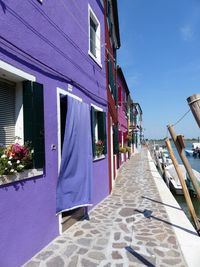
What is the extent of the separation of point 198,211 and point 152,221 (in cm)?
846

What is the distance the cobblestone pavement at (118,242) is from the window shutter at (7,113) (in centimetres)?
203

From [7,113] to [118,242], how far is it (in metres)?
3.13

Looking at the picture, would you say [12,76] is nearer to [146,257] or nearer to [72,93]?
[72,93]

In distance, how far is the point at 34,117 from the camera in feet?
14.6

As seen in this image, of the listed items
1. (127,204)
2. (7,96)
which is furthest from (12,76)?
(127,204)

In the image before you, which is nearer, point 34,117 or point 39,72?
point 34,117

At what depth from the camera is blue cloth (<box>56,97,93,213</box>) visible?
5523 millimetres

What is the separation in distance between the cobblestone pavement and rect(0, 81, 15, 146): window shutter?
2.03 m

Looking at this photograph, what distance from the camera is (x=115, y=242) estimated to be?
5.03 m

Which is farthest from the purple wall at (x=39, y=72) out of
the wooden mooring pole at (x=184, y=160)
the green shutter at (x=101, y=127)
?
the wooden mooring pole at (x=184, y=160)

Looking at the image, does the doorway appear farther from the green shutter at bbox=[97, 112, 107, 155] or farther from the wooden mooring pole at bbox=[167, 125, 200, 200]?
the green shutter at bbox=[97, 112, 107, 155]

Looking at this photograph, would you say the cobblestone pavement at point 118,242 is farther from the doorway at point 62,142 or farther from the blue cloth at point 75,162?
the blue cloth at point 75,162

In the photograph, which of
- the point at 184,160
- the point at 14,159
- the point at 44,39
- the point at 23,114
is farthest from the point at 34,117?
the point at 184,160

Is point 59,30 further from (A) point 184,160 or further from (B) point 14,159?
(A) point 184,160
